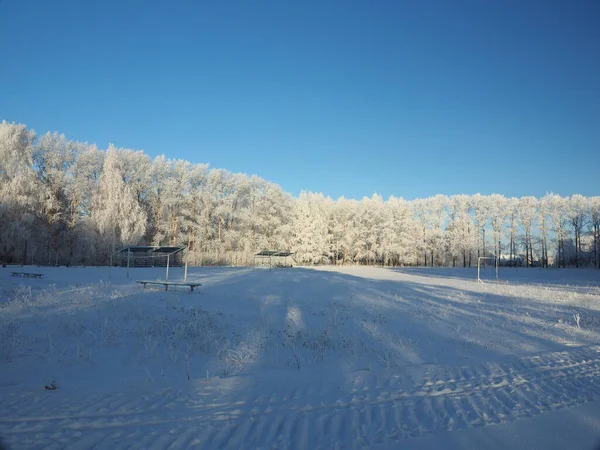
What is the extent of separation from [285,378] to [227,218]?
52.9m

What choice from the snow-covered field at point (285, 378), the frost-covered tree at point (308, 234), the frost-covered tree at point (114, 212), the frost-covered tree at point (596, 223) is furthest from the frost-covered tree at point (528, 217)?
the frost-covered tree at point (114, 212)

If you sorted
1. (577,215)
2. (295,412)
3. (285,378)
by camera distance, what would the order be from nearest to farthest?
1. (295,412)
2. (285,378)
3. (577,215)

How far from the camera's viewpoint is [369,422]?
191 inches

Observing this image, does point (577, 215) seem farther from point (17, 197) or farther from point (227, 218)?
point (17, 197)

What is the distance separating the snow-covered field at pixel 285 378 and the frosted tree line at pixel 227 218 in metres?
32.9

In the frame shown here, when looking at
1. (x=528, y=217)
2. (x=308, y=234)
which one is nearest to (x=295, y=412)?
(x=308, y=234)

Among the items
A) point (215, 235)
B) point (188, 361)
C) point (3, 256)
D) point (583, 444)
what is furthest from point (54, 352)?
point (215, 235)

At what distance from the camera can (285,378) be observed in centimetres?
675

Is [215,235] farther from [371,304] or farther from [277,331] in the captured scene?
[277,331]

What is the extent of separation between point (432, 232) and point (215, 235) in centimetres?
4434

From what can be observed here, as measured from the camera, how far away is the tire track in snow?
4.32 m

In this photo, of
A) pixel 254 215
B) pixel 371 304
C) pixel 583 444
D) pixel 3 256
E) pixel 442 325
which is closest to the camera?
pixel 583 444

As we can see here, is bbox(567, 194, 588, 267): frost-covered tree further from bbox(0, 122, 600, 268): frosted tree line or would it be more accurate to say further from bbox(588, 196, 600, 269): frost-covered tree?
bbox(588, 196, 600, 269): frost-covered tree

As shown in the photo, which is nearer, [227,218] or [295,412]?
[295,412]
